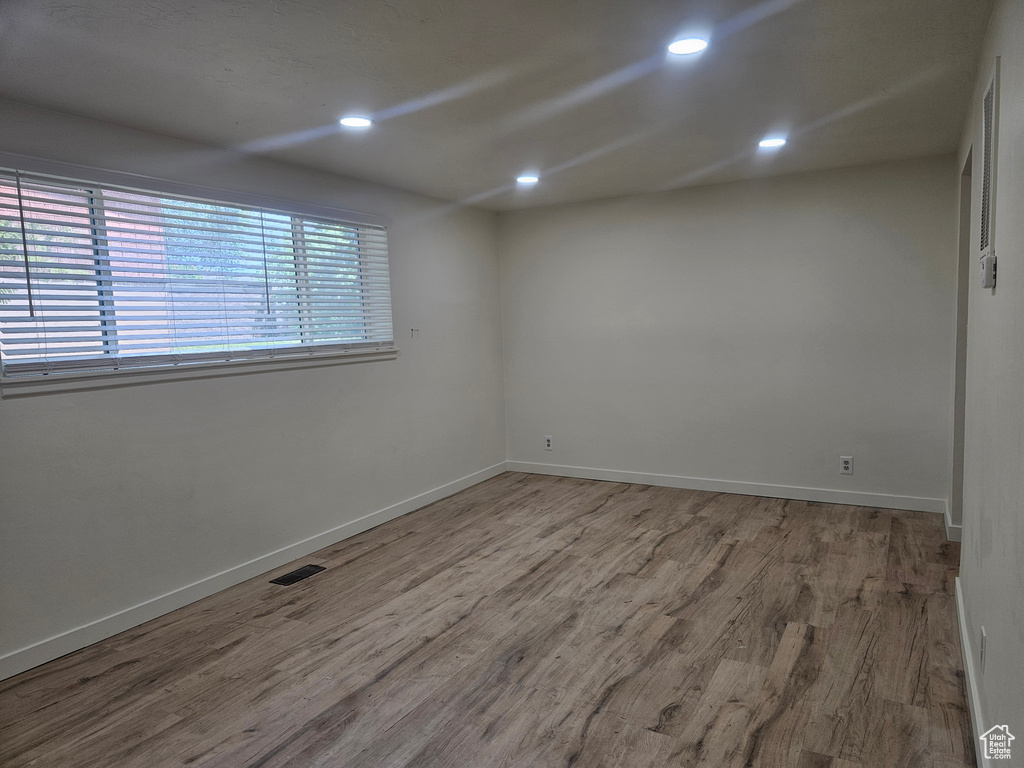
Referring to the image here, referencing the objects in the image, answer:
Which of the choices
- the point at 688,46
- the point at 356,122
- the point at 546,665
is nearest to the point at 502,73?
the point at 688,46

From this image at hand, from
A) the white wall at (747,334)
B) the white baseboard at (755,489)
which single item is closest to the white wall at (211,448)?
the white wall at (747,334)

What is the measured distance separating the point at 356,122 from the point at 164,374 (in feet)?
5.02

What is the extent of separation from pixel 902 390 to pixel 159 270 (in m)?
4.50

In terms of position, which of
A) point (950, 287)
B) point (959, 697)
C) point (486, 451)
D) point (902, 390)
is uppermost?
point (950, 287)

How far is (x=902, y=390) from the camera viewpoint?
14.1ft

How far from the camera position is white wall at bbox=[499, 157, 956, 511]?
4.24m

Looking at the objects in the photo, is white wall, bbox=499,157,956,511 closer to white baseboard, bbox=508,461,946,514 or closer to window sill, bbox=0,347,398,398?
white baseboard, bbox=508,461,946,514

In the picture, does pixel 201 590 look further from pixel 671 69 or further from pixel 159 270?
pixel 671 69

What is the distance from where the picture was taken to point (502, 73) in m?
2.48

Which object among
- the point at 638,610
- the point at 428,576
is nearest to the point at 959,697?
the point at 638,610

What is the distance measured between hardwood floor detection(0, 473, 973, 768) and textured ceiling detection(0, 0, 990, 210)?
7.54 ft

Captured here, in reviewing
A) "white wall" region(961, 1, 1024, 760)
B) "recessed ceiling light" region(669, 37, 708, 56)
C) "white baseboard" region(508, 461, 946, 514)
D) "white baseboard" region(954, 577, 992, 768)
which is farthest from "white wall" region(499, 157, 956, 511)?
"recessed ceiling light" region(669, 37, 708, 56)

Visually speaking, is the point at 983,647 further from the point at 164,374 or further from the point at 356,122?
the point at 164,374

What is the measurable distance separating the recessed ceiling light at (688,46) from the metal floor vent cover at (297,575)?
10.2 feet
